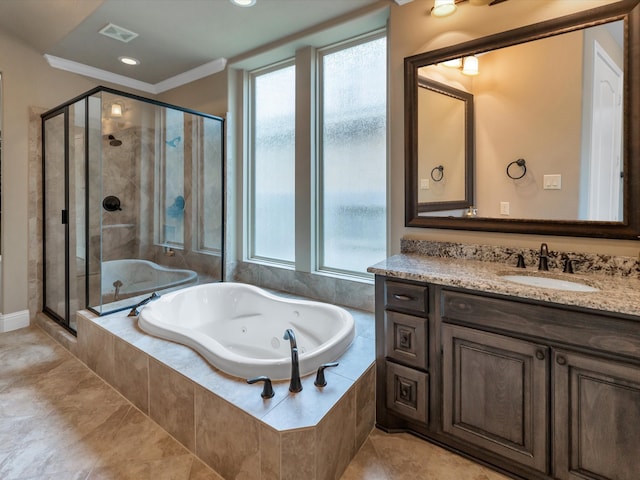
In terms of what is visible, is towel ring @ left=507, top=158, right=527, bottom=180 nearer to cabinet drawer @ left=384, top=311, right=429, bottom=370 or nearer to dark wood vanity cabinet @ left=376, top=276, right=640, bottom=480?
dark wood vanity cabinet @ left=376, top=276, right=640, bottom=480

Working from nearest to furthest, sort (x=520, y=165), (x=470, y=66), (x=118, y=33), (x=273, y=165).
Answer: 1. (x=520, y=165)
2. (x=470, y=66)
3. (x=118, y=33)
4. (x=273, y=165)

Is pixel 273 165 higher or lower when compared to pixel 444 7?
lower

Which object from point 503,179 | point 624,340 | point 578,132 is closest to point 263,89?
point 503,179

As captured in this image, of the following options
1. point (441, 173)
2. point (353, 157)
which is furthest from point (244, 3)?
Answer: point (441, 173)

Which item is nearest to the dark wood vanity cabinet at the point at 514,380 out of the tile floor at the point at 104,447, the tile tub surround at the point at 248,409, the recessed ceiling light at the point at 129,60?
the tile floor at the point at 104,447

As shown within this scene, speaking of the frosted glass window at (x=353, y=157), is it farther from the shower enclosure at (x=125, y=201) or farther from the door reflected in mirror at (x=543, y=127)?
the shower enclosure at (x=125, y=201)

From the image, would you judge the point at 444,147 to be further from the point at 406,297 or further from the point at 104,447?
the point at 104,447

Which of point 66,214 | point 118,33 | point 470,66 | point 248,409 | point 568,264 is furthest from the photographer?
point 66,214

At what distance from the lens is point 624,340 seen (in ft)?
3.83

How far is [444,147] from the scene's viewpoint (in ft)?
6.86

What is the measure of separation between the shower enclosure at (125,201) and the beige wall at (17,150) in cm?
15

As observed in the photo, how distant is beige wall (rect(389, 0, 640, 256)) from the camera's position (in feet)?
5.50

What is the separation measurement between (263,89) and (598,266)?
2995 millimetres

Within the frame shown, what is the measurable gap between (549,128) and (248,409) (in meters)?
1.92
